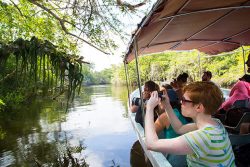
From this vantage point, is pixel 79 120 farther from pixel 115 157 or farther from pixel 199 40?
pixel 199 40

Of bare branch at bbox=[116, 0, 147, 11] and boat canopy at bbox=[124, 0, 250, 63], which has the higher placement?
bare branch at bbox=[116, 0, 147, 11]

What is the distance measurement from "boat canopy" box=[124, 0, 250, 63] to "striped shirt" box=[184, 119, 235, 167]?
1.49m

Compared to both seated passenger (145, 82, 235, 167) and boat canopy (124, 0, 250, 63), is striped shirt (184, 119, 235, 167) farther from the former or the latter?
boat canopy (124, 0, 250, 63)

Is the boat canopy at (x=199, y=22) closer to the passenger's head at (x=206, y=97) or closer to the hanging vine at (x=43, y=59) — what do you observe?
the hanging vine at (x=43, y=59)

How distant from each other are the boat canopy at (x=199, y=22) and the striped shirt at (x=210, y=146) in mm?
1489

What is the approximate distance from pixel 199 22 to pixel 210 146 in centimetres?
375

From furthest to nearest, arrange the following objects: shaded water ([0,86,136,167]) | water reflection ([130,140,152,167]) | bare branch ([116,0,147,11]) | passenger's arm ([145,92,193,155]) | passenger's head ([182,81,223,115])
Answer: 1. bare branch ([116,0,147,11])
2. shaded water ([0,86,136,167])
3. water reflection ([130,140,152,167])
4. passenger's head ([182,81,223,115])
5. passenger's arm ([145,92,193,155])

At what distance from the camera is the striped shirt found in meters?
1.74

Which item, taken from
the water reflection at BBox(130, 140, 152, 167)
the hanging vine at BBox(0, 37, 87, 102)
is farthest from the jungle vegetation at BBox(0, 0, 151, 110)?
the water reflection at BBox(130, 140, 152, 167)

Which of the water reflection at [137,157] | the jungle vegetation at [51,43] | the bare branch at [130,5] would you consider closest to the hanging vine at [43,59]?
the jungle vegetation at [51,43]

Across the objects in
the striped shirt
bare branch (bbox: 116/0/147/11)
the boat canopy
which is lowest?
the striped shirt

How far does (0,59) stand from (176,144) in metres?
2.67

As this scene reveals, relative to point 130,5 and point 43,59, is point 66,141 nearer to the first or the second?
point 130,5

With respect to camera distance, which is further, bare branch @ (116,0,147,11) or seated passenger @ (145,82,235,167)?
bare branch @ (116,0,147,11)
